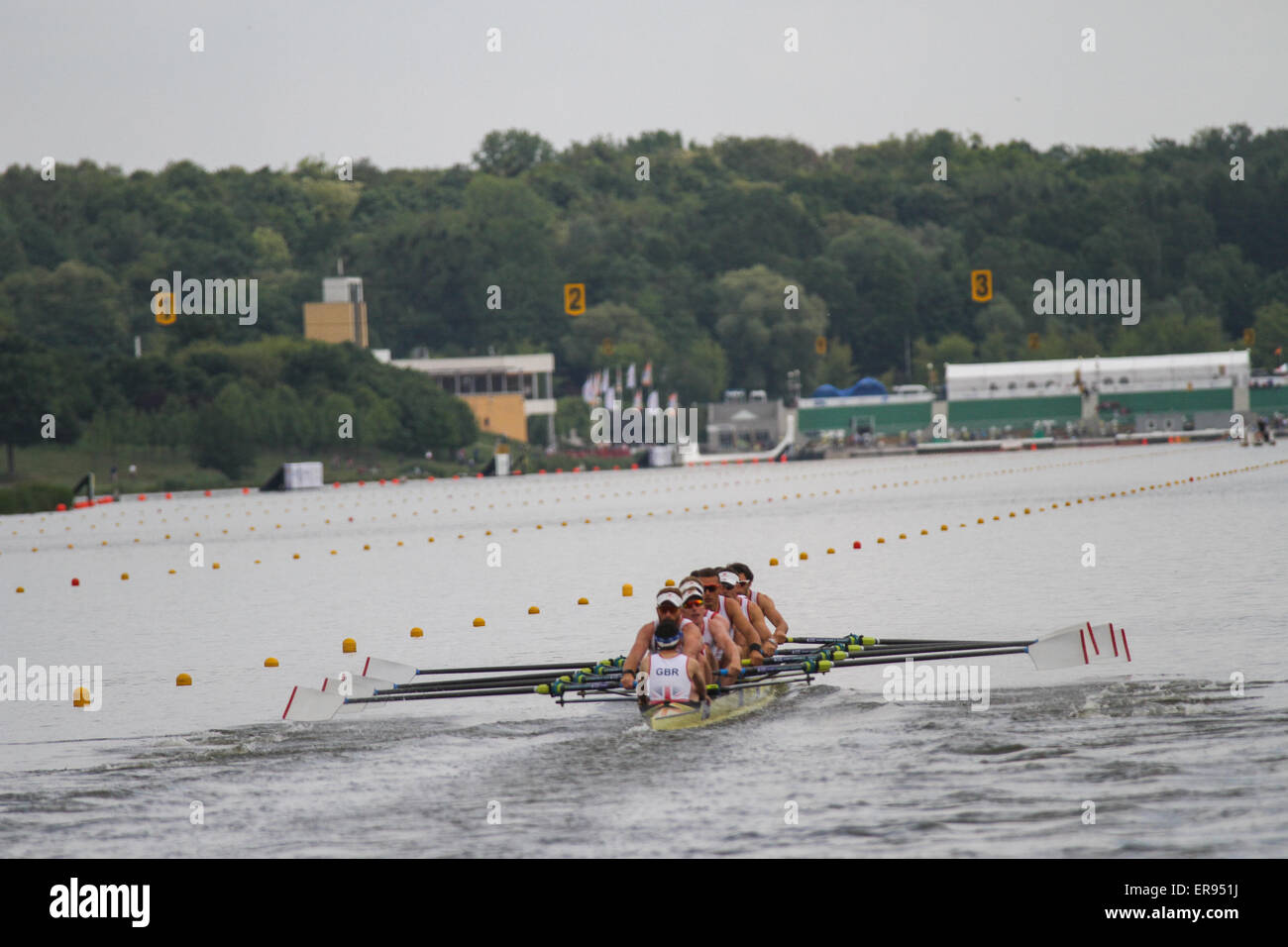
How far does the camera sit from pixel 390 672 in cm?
2086

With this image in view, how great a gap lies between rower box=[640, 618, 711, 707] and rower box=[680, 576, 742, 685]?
0.76 metres

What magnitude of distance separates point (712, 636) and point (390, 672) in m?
4.23

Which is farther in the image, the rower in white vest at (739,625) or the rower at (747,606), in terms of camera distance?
the rower at (747,606)

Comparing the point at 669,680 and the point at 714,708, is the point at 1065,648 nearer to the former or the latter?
the point at 714,708

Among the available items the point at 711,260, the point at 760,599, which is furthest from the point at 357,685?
the point at 711,260

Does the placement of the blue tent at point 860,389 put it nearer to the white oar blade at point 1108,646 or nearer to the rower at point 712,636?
the white oar blade at point 1108,646

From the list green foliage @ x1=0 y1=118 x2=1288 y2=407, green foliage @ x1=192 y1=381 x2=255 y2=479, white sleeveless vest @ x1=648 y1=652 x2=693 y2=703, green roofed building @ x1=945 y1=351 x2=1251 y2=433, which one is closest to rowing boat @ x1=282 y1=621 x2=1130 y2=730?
white sleeveless vest @ x1=648 y1=652 x2=693 y2=703

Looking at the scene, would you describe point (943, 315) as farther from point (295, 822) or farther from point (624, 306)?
point (295, 822)

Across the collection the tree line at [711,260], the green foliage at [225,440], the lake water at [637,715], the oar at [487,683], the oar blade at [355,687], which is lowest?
the lake water at [637,715]

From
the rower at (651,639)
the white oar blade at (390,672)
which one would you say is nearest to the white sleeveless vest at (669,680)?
the rower at (651,639)

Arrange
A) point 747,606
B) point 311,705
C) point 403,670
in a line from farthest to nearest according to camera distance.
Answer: point 403,670, point 747,606, point 311,705

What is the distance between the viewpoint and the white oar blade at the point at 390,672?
2067 centimetres

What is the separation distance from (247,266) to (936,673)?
510 ft

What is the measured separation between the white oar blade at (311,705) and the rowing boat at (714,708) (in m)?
3.21
